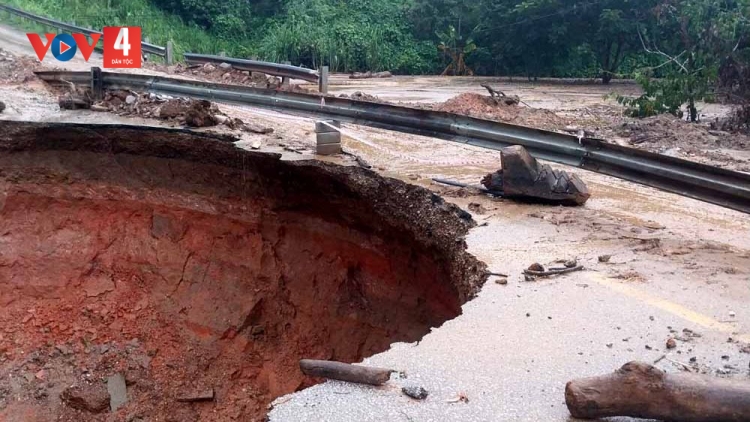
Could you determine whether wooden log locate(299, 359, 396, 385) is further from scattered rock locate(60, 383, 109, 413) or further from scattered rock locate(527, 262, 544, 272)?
scattered rock locate(60, 383, 109, 413)

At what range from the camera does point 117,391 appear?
947 centimetres

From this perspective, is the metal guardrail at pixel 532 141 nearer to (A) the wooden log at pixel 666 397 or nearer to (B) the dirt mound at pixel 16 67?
(A) the wooden log at pixel 666 397

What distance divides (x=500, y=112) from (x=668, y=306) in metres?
7.81

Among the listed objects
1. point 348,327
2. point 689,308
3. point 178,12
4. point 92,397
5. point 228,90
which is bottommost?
point 92,397

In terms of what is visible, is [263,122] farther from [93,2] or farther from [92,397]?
[93,2]

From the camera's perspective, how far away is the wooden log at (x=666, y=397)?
2.72 metres

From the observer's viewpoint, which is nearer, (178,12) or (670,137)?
(670,137)

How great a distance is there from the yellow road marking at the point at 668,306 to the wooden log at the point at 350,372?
1883 millimetres

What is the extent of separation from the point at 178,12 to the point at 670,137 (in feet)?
80.5

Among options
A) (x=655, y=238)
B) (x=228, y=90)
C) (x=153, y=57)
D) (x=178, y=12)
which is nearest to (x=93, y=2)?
(x=178, y=12)

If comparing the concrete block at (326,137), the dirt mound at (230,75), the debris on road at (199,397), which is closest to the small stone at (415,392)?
the concrete block at (326,137)

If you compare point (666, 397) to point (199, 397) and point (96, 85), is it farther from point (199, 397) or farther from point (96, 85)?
point (96, 85)

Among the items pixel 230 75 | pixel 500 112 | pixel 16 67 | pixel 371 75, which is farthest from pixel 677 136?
pixel 371 75

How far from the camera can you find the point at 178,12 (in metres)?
29.7
